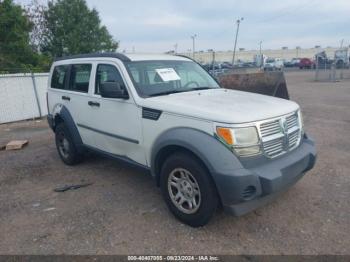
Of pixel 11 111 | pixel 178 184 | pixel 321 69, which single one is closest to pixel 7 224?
pixel 178 184

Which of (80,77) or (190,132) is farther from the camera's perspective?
(80,77)

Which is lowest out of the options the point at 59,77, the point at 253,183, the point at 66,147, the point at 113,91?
the point at 66,147

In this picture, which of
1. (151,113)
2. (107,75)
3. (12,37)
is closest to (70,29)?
(12,37)

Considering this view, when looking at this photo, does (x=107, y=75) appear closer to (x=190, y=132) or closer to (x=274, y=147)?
(x=190, y=132)

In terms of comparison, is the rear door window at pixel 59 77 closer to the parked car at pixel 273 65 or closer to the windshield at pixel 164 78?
the windshield at pixel 164 78

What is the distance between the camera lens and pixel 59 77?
555 cm

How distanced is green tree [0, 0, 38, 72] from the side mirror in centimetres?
1489

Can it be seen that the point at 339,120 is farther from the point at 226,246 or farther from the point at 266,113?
the point at 226,246

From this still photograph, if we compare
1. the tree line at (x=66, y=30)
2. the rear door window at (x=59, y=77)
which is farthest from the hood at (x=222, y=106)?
the tree line at (x=66, y=30)

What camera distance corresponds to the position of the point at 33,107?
11156 mm

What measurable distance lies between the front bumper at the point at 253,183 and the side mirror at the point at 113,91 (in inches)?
66.1

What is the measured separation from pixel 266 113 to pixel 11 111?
32.9ft

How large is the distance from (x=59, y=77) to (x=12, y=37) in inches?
565

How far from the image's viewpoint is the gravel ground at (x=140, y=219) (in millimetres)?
2963
